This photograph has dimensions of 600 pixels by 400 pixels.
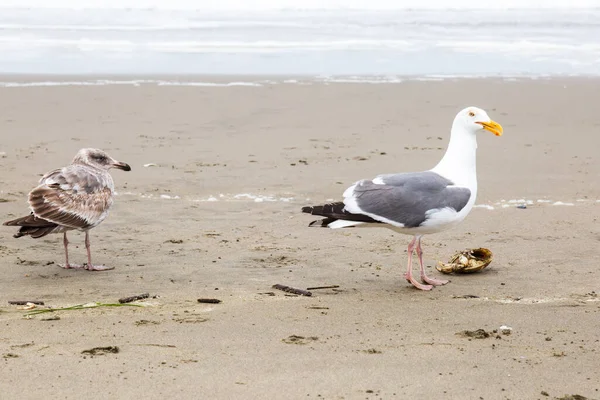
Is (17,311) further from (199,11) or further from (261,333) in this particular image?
(199,11)

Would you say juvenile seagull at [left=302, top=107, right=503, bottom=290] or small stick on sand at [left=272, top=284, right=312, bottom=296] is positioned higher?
juvenile seagull at [left=302, top=107, right=503, bottom=290]

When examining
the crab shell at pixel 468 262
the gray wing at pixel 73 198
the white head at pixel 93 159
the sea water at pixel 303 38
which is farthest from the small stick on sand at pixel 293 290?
the sea water at pixel 303 38

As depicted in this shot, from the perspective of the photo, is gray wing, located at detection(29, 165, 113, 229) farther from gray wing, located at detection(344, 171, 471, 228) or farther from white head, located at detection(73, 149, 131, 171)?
gray wing, located at detection(344, 171, 471, 228)

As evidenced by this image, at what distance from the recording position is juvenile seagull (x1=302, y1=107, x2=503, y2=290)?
595cm

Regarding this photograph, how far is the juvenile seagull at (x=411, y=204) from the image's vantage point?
19.5 ft

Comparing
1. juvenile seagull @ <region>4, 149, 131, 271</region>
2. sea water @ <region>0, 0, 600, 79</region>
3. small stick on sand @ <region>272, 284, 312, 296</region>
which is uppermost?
sea water @ <region>0, 0, 600, 79</region>

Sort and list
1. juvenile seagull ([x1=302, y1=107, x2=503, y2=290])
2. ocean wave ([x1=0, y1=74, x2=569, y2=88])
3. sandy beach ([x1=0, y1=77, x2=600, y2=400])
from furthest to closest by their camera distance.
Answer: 1. ocean wave ([x1=0, y1=74, x2=569, y2=88])
2. juvenile seagull ([x1=302, y1=107, x2=503, y2=290])
3. sandy beach ([x1=0, y1=77, x2=600, y2=400])

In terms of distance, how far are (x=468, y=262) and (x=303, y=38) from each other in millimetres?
17897

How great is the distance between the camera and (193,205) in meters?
8.21

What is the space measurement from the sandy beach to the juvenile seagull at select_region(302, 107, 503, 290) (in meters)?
0.39

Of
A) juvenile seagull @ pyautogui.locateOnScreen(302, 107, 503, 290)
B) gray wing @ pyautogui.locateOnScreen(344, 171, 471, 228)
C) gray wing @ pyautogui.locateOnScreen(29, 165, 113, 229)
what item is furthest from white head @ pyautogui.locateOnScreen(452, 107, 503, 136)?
gray wing @ pyautogui.locateOnScreen(29, 165, 113, 229)

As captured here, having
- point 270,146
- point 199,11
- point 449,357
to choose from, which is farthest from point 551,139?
point 199,11

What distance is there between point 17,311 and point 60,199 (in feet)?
4.57

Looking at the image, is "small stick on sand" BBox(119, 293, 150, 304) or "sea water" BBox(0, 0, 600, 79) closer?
"small stick on sand" BBox(119, 293, 150, 304)
